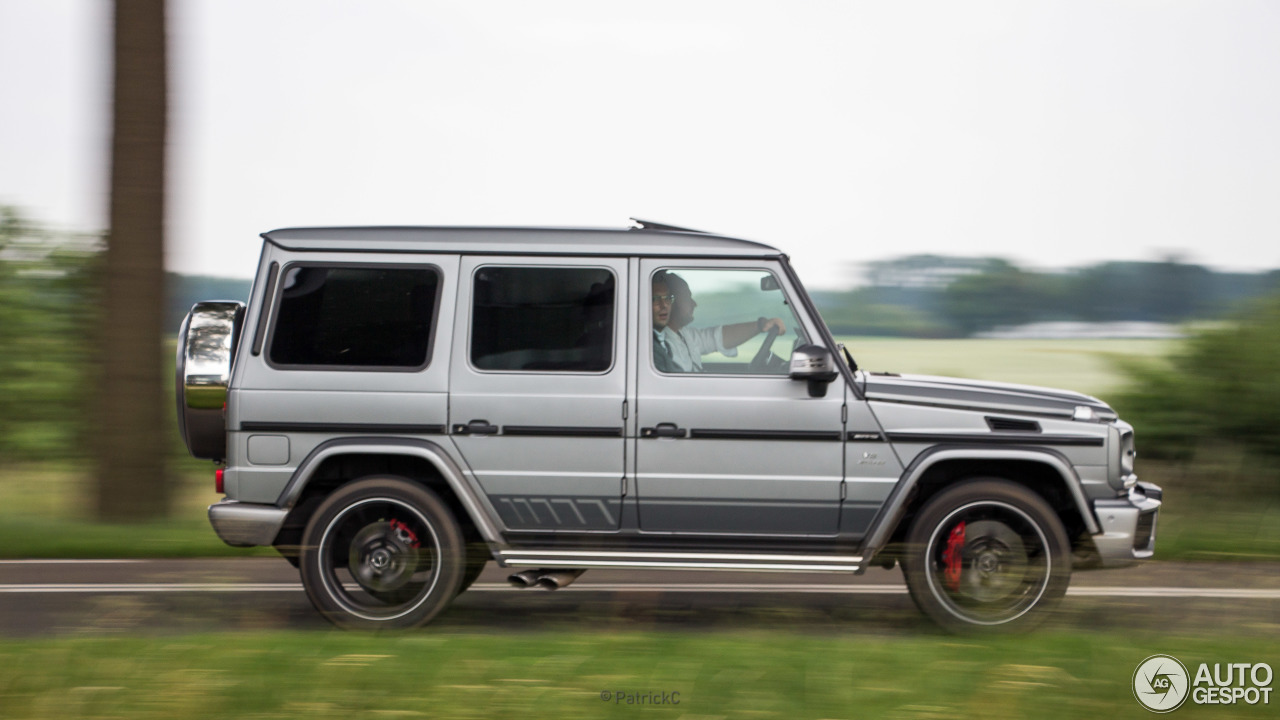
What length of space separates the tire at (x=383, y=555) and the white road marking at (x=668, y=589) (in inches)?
46.1

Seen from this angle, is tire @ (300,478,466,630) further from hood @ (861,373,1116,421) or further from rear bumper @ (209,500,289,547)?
hood @ (861,373,1116,421)

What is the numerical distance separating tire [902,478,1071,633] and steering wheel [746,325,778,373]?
3.40 feet

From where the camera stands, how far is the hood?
5320 millimetres

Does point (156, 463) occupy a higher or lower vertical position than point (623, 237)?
lower

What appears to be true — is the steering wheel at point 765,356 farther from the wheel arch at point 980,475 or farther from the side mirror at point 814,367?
the wheel arch at point 980,475

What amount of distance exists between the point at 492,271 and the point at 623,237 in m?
0.67

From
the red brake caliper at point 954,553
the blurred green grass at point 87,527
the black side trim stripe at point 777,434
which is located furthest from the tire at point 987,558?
the blurred green grass at point 87,527

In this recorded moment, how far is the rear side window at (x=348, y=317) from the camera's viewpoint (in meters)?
5.41

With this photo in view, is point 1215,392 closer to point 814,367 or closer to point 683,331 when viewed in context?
point 814,367

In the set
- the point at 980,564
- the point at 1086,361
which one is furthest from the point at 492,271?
the point at 1086,361

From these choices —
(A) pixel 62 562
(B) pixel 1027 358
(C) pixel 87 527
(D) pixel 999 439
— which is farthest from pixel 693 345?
(B) pixel 1027 358

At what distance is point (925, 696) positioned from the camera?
4.05 m

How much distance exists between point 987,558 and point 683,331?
185 cm

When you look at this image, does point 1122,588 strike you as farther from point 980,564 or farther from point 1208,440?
point 1208,440
